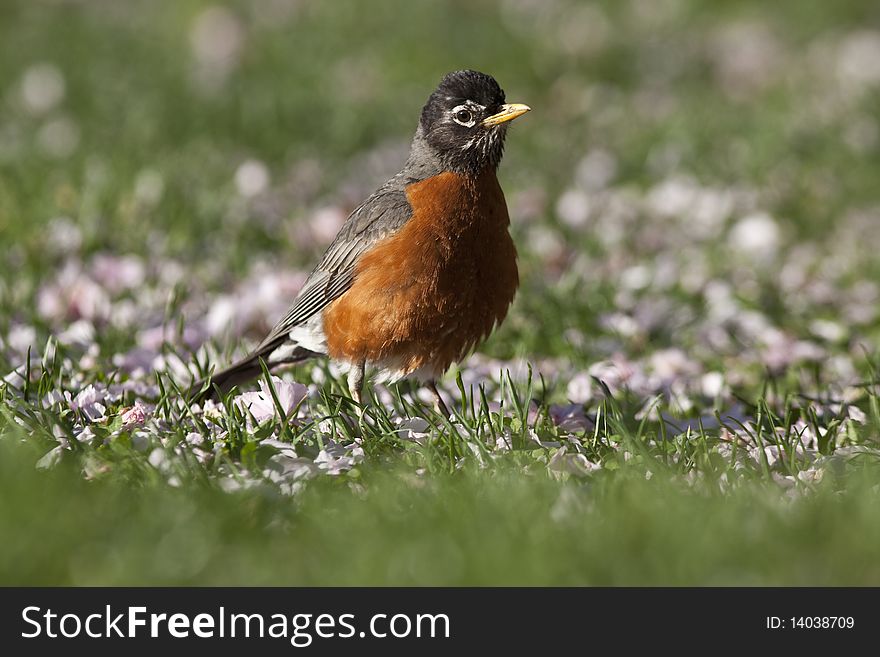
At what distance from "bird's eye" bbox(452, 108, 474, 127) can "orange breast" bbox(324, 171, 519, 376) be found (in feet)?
1.12

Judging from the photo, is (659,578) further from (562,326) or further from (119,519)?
(562,326)

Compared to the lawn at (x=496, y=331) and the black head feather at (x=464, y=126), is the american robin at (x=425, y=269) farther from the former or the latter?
the lawn at (x=496, y=331)

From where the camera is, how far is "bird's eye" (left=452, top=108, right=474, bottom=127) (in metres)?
5.54

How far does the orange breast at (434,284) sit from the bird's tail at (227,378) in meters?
0.40

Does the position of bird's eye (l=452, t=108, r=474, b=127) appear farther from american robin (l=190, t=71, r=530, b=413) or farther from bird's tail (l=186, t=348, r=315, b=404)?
bird's tail (l=186, t=348, r=315, b=404)

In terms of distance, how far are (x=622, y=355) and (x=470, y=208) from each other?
1370 mm

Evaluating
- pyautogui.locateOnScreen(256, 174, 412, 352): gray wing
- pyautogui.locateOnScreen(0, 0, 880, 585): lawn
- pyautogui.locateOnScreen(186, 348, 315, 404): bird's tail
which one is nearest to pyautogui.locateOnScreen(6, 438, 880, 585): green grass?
pyautogui.locateOnScreen(0, 0, 880, 585): lawn

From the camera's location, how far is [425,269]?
5102 mm

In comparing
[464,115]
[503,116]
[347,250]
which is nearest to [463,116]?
[464,115]

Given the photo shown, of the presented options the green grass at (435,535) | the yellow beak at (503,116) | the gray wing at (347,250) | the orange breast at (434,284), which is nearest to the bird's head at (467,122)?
the yellow beak at (503,116)

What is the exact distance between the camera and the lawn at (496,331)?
11.0 ft

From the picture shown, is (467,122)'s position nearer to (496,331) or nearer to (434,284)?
(434,284)

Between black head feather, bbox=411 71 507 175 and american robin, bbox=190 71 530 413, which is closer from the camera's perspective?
american robin, bbox=190 71 530 413
